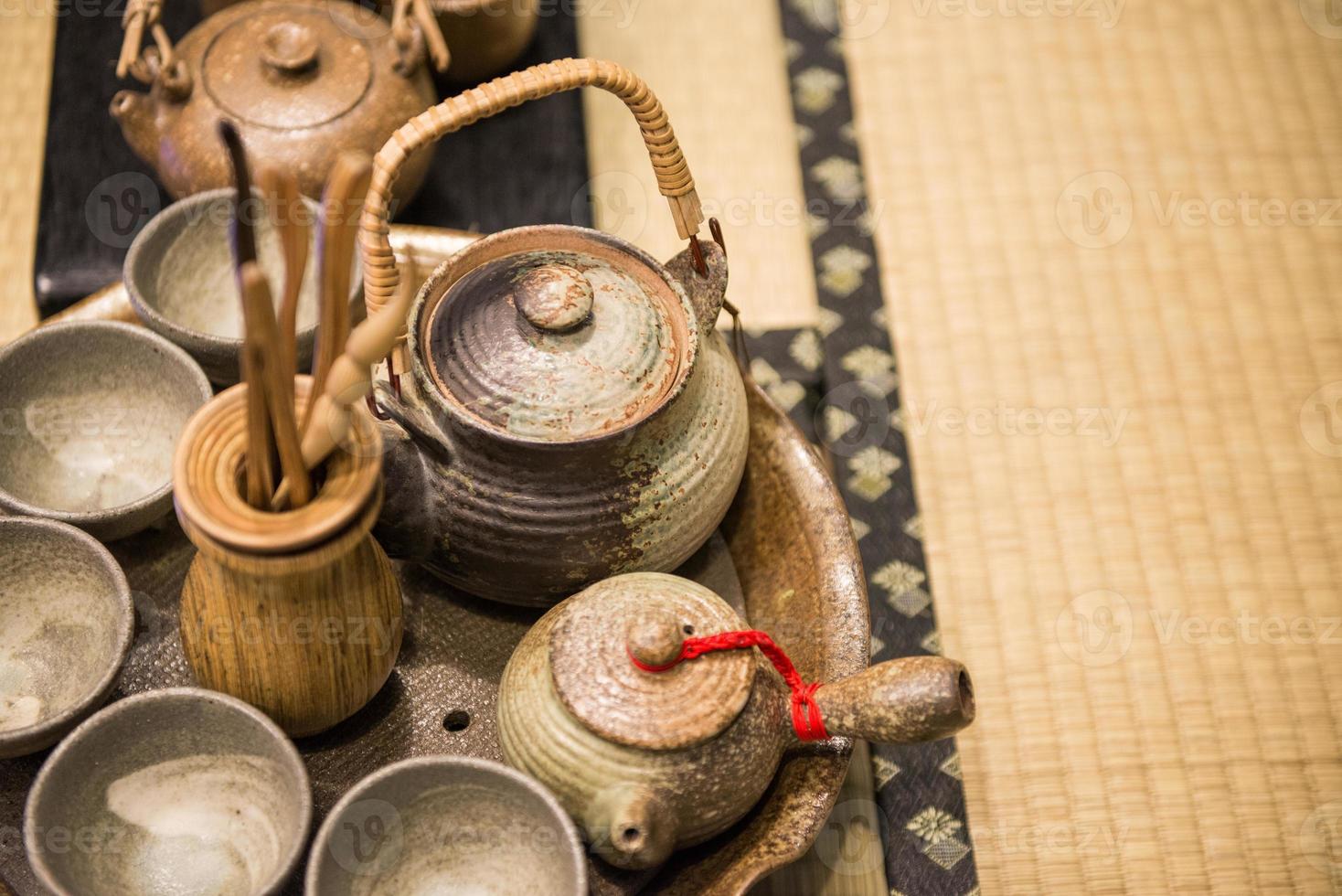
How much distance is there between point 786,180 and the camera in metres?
2.04

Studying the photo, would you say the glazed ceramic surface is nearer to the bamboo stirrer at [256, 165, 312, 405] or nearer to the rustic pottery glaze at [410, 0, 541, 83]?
the bamboo stirrer at [256, 165, 312, 405]

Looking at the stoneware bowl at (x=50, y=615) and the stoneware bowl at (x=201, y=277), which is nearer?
the stoneware bowl at (x=50, y=615)

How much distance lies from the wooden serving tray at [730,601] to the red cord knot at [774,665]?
77 millimetres

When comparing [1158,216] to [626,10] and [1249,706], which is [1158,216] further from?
[626,10]

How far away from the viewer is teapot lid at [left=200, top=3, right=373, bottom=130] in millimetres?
1526

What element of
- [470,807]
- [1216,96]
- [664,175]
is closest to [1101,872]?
[470,807]

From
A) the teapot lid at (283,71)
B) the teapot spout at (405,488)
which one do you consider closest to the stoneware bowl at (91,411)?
the teapot spout at (405,488)

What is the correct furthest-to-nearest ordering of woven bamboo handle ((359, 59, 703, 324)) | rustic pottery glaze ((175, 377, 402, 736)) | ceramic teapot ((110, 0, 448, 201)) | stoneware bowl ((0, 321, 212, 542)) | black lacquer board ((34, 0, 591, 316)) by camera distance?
1. black lacquer board ((34, 0, 591, 316))
2. ceramic teapot ((110, 0, 448, 201))
3. stoneware bowl ((0, 321, 212, 542))
4. woven bamboo handle ((359, 59, 703, 324))
5. rustic pottery glaze ((175, 377, 402, 736))

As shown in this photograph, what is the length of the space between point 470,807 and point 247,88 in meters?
0.95

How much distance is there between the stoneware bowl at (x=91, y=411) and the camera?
3.92ft

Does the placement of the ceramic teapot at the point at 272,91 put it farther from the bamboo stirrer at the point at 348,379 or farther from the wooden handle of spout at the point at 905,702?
the wooden handle of spout at the point at 905,702

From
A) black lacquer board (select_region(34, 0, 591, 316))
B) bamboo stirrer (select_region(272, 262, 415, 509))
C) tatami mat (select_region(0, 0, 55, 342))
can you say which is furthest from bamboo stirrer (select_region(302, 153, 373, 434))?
tatami mat (select_region(0, 0, 55, 342))

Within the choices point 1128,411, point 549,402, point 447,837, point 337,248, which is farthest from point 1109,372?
point 337,248

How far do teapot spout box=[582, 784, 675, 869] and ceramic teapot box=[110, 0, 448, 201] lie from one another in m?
0.89
